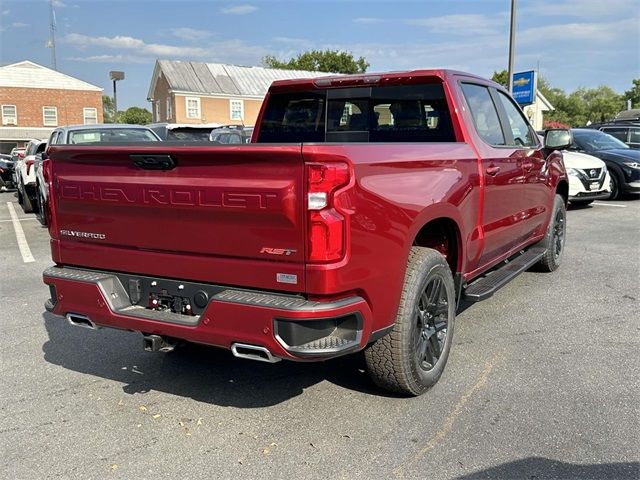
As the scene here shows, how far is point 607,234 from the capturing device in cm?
923

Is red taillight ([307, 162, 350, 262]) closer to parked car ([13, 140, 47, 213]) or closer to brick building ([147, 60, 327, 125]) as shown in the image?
parked car ([13, 140, 47, 213])

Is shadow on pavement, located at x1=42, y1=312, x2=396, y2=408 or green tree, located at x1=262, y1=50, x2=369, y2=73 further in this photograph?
green tree, located at x1=262, y1=50, x2=369, y2=73

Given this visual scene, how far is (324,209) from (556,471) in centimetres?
165

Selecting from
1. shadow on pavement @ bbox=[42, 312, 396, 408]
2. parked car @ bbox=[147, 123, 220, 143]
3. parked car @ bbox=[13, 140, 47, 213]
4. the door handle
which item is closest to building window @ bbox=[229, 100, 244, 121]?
A: parked car @ bbox=[147, 123, 220, 143]

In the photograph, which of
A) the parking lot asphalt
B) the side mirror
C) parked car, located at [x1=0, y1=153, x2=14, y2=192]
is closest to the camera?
the parking lot asphalt

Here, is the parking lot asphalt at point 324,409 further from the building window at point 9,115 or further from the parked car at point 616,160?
the building window at point 9,115

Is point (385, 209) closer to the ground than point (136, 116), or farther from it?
closer to the ground

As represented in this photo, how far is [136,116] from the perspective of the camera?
288 ft

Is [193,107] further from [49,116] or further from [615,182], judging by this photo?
[615,182]

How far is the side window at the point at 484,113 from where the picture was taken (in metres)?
4.45

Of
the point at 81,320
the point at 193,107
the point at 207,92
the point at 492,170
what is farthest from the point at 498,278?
the point at 207,92

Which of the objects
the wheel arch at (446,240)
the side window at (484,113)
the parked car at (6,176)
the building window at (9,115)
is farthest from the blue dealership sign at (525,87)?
the building window at (9,115)

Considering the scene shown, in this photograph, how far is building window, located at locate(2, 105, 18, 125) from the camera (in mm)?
45500

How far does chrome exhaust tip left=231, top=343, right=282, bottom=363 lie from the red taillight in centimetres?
53
